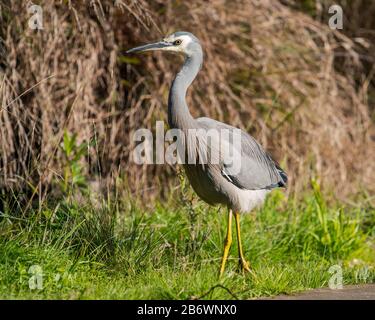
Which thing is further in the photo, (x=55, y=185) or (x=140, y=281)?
(x=55, y=185)

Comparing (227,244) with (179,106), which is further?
(227,244)

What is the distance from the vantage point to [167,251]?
659cm

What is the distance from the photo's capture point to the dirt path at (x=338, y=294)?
5.43 meters

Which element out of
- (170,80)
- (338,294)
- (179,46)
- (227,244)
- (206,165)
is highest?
(179,46)

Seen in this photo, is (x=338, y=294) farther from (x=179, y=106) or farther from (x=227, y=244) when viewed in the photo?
(x=179, y=106)

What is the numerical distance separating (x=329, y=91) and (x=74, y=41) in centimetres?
353

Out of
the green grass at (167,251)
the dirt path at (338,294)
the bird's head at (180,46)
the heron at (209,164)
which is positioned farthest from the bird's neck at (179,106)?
the dirt path at (338,294)

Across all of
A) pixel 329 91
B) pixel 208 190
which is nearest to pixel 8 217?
pixel 208 190

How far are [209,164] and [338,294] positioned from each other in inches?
60.0

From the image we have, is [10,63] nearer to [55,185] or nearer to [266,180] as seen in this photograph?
[55,185]

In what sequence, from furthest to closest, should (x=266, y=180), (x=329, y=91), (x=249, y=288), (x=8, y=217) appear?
(x=329, y=91)
(x=266, y=180)
(x=8, y=217)
(x=249, y=288)

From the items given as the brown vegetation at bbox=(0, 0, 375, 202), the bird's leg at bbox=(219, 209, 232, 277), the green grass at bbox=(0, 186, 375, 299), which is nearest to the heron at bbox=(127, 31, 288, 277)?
the bird's leg at bbox=(219, 209, 232, 277)

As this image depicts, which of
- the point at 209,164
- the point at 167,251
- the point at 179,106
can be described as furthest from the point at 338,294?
the point at 179,106

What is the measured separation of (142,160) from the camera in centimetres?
881
